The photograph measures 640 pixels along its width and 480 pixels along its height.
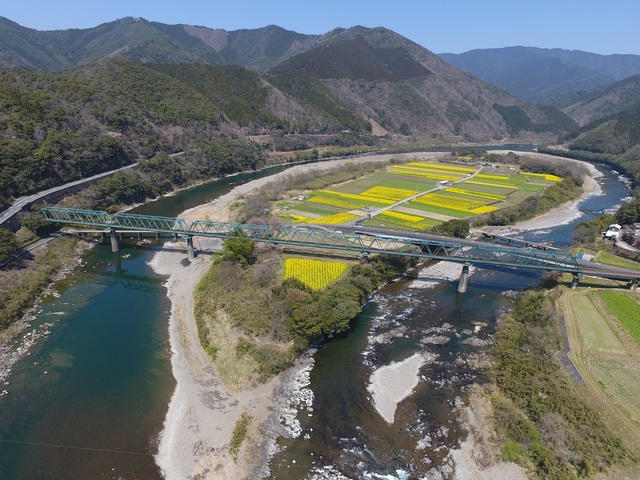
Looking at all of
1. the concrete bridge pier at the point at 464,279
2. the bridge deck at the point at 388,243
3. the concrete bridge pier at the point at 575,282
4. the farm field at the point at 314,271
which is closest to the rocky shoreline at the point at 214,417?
the farm field at the point at 314,271

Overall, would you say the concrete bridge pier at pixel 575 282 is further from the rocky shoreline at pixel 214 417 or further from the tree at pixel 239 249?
the tree at pixel 239 249

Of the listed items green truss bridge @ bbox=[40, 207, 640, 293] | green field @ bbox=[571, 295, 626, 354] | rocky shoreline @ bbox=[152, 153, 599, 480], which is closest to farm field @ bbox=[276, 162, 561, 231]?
green truss bridge @ bbox=[40, 207, 640, 293]

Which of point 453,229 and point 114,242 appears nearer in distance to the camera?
point 114,242

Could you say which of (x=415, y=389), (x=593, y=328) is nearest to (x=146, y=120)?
(x=415, y=389)

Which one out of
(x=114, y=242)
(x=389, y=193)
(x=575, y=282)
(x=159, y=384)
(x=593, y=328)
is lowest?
(x=159, y=384)

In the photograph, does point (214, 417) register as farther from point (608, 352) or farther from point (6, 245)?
point (6, 245)

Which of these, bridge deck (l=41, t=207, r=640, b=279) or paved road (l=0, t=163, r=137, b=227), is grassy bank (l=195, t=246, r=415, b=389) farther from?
paved road (l=0, t=163, r=137, b=227)

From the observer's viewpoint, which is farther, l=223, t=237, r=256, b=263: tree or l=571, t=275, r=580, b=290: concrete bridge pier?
l=223, t=237, r=256, b=263: tree
